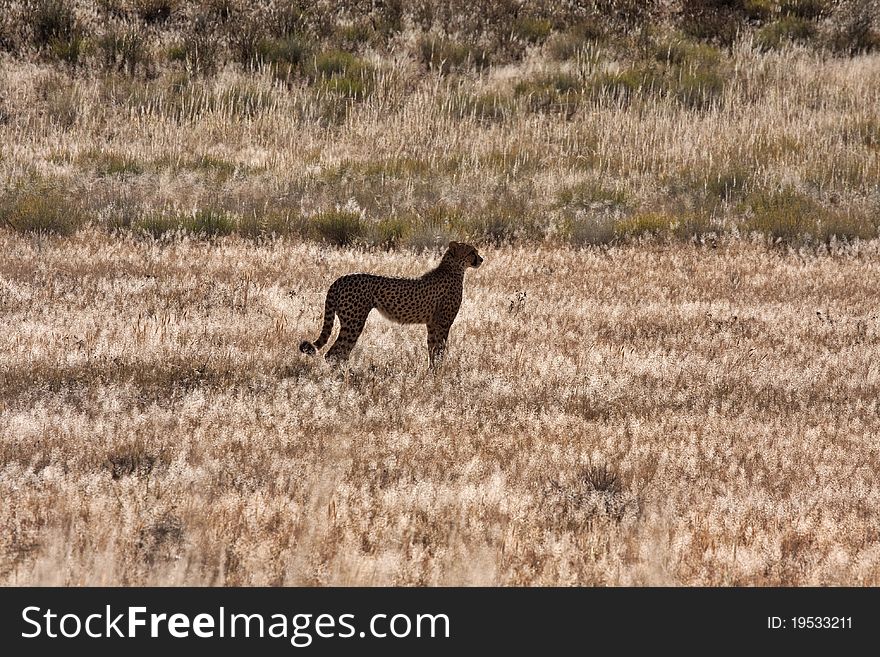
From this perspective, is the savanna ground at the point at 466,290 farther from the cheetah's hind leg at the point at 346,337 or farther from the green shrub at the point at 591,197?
the cheetah's hind leg at the point at 346,337

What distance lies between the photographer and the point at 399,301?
894cm

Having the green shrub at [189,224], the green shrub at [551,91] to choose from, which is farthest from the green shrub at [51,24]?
the green shrub at [189,224]

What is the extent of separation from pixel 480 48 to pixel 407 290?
63.6 ft

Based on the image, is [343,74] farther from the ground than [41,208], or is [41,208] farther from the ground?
[343,74]

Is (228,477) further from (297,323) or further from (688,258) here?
(688,258)

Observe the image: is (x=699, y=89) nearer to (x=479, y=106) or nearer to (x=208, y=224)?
(x=479, y=106)

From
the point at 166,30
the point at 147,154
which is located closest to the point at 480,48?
the point at 166,30

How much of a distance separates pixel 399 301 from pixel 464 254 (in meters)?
0.82

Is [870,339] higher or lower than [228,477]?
higher

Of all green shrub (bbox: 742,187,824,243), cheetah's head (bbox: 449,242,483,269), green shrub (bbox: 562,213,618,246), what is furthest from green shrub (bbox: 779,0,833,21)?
cheetah's head (bbox: 449,242,483,269)

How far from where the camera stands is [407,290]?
8.94 m

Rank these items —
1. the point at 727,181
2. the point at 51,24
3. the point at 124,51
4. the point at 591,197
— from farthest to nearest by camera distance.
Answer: the point at 51,24
the point at 124,51
the point at 727,181
the point at 591,197

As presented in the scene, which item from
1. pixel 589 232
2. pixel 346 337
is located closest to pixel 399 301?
pixel 346 337

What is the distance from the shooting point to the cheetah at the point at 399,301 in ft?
28.8
